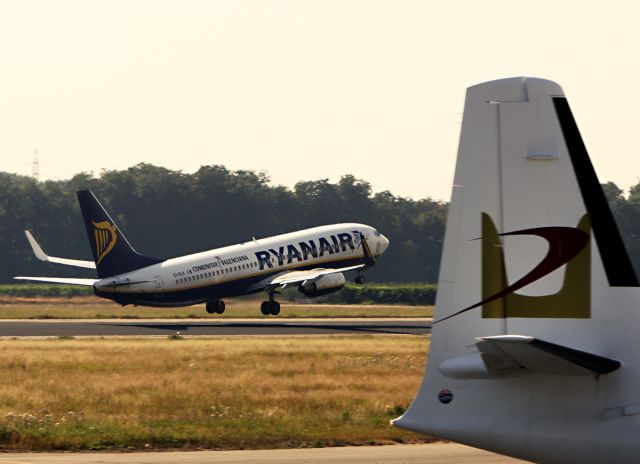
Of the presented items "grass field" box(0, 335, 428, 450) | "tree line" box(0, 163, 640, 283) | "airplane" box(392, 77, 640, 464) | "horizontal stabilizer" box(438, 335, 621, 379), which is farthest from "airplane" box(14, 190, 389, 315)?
"tree line" box(0, 163, 640, 283)

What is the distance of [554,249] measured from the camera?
1112 centimetres

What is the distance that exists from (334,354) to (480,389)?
3039 centimetres

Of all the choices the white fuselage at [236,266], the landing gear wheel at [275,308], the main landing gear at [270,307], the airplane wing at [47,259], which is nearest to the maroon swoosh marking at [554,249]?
the white fuselage at [236,266]

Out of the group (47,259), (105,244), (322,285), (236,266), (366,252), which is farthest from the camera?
(366,252)

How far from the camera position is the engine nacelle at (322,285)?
2692 inches

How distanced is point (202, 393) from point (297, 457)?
1054 cm

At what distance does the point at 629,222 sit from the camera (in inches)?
4764

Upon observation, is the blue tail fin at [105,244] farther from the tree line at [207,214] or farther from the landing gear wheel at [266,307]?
the tree line at [207,214]

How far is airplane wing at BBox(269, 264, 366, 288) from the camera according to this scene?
68.6 metres

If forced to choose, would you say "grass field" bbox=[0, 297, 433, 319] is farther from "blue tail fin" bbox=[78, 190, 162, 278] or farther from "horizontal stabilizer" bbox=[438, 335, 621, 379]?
"horizontal stabilizer" bbox=[438, 335, 621, 379]

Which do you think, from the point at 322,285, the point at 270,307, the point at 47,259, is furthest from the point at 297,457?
the point at 47,259

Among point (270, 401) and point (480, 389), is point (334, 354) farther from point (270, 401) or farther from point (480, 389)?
point (480, 389)

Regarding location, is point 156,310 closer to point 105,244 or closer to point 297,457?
point 105,244

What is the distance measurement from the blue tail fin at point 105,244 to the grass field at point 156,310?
6720mm
